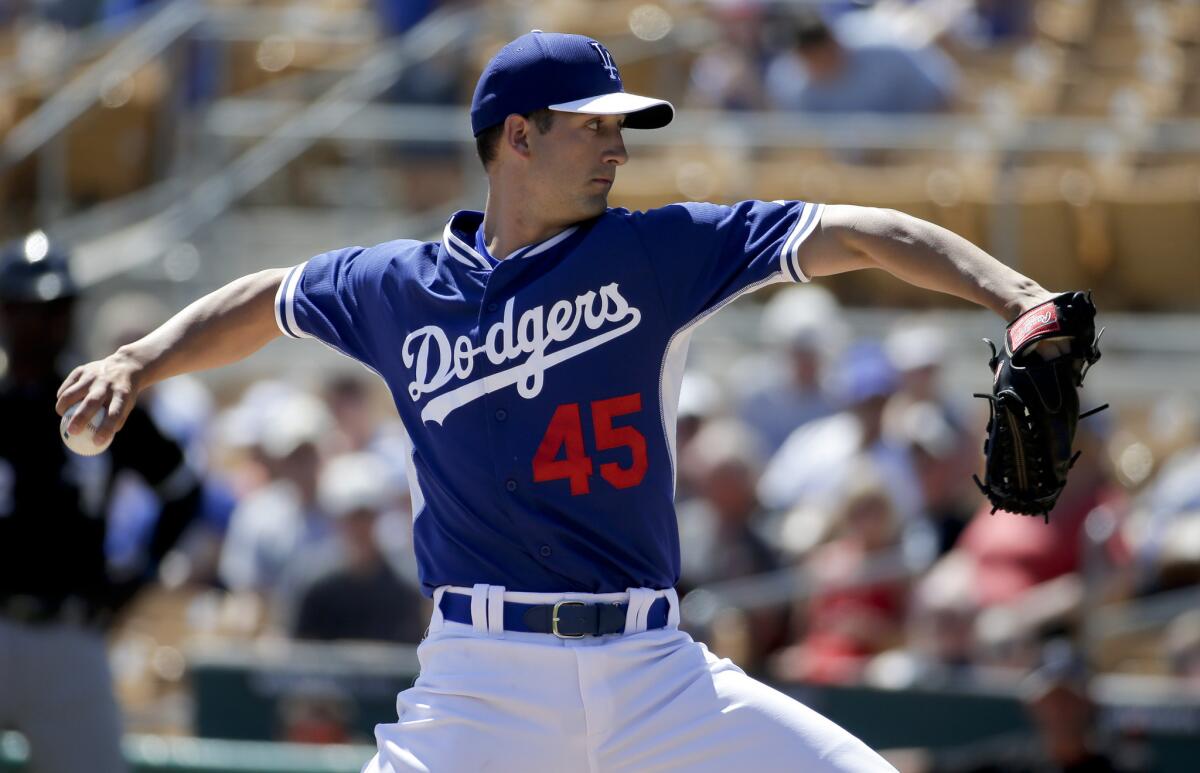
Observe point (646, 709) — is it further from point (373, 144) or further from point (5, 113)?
point (5, 113)

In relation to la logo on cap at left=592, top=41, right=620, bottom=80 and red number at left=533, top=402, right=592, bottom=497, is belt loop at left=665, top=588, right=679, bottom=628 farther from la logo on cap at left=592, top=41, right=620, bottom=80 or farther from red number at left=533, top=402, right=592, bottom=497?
la logo on cap at left=592, top=41, right=620, bottom=80

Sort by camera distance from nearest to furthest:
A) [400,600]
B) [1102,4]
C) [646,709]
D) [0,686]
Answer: [646,709], [0,686], [400,600], [1102,4]

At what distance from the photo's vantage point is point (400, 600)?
25.4 feet

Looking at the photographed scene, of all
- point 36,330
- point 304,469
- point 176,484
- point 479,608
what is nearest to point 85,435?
point 479,608

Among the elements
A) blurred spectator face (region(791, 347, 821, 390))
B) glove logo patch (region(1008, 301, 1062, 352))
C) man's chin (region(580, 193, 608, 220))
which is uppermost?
man's chin (region(580, 193, 608, 220))

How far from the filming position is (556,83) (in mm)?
3615


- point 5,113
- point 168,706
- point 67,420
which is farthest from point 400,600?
point 5,113

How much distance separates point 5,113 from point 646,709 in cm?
931

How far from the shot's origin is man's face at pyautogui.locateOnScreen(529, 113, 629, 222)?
3.64 meters

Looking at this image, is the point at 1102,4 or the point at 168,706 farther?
the point at 1102,4

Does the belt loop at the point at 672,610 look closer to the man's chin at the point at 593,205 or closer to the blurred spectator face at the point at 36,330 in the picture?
the man's chin at the point at 593,205

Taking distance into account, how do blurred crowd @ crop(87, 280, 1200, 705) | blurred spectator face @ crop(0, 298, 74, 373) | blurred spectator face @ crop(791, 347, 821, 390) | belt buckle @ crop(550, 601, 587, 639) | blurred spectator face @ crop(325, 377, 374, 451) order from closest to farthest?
belt buckle @ crop(550, 601, 587, 639) < blurred spectator face @ crop(0, 298, 74, 373) < blurred crowd @ crop(87, 280, 1200, 705) < blurred spectator face @ crop(791, 347, 821, 390) < blurred spectator face @ crop(325, 377, 374, 451)

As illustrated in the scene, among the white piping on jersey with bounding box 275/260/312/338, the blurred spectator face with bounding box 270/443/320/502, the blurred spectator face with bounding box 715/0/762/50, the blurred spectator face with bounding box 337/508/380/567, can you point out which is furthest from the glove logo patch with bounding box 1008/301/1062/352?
the blurred spectator face with bounding box 715/0/762/50

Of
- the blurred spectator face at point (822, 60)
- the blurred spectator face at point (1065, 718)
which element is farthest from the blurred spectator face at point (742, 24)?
the blurred spectator face at point (1065, 718)
